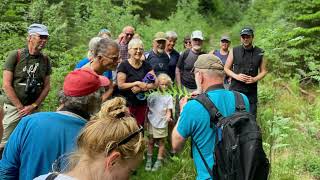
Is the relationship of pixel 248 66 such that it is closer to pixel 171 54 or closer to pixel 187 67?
pixel 187 67

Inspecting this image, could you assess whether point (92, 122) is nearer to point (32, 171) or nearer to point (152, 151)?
point (32, 171)

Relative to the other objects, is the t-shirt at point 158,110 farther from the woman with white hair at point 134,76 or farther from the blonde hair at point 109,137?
the blonde hair at point 109,137

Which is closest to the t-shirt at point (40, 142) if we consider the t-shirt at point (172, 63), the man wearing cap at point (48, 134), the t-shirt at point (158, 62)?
the man wearing cap at point (48, 134)

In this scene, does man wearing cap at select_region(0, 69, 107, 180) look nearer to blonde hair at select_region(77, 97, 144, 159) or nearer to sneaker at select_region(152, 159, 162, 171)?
blonde hair at select_region(77, 97, 144, 159)

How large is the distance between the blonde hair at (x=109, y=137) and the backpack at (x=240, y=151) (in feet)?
4.59

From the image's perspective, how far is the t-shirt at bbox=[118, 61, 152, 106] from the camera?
6.26m

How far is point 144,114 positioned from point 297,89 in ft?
18.9

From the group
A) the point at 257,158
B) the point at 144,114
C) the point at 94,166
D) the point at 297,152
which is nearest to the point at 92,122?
the point at 94,166

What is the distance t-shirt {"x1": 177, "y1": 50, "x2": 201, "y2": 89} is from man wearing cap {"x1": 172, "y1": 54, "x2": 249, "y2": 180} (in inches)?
143

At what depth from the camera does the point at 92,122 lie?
6.88 ft

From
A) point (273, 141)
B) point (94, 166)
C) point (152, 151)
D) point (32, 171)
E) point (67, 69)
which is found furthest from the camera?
point (67, 69)

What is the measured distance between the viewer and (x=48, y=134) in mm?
2650

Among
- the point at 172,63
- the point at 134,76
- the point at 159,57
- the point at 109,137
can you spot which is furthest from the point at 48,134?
the point at 172,63

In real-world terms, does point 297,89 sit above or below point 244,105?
below
